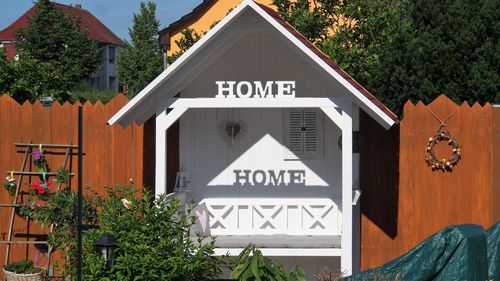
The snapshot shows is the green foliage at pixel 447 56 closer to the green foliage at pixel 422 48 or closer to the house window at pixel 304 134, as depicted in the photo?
the green foliage at pixel 422 48

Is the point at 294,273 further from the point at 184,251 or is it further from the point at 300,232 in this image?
the point at 300,232

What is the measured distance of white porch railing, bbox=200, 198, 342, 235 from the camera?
1280cm

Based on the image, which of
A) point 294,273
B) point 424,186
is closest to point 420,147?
point 424,186

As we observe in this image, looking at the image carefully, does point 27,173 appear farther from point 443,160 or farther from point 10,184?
point 443,160

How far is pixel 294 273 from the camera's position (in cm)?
1002

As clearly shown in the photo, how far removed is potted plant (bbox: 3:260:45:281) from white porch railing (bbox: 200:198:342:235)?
2.29 m

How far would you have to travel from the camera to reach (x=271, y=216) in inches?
505

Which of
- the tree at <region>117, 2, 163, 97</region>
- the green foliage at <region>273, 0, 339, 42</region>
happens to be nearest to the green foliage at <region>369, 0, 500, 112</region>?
the green foliage at <region>273, 0, 339, 42</region>

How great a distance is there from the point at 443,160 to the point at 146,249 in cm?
453

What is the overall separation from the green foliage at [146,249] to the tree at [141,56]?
43372 mm

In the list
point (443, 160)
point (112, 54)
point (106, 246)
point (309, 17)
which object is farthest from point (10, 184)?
point (112, 54)

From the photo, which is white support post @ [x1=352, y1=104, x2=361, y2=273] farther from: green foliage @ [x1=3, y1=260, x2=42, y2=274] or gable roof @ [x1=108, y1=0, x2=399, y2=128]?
green foliage @ [x1=3, y1=260, x2=42, y2=274]

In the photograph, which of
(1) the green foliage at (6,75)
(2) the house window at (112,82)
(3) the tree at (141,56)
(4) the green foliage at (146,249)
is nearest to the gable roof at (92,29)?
(2) the house window at (112,82)

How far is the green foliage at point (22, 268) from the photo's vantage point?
40.8ft
